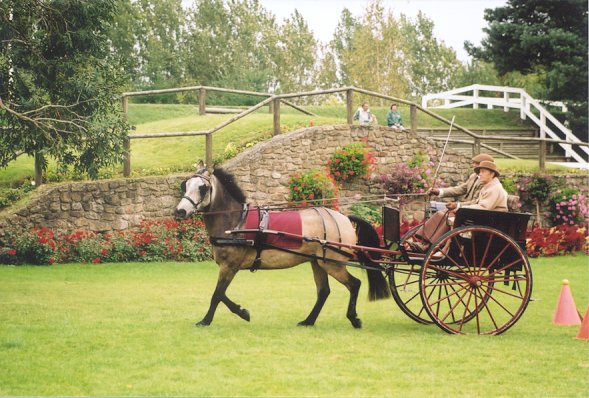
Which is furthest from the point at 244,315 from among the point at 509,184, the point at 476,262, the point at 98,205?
the point at 509,184

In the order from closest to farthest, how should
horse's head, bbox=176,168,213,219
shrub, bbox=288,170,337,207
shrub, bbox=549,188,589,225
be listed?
horse's head, bbox=176,168,213,219
shrub, bbox=288,170,337,207
shrub, bbox=549,188,589,225

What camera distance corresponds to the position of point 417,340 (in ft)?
32.5

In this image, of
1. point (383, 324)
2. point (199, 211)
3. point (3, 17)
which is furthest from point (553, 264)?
point (3, 17)

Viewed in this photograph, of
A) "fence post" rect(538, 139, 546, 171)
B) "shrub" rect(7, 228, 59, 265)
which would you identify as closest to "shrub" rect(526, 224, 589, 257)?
"fence post" rect(538, 139, 546, 171)

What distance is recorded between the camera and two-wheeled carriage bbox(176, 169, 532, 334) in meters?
10.2

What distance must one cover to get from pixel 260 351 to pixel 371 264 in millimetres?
2361

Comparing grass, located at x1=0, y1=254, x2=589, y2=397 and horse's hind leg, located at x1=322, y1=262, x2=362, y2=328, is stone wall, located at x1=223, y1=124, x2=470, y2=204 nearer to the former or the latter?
grass, located at x1=0, y1=254, x2=589, y2=397

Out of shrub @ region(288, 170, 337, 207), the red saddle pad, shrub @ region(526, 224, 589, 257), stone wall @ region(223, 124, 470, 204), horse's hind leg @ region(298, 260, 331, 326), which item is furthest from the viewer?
shrub @ region(526, 224, 589, 257)

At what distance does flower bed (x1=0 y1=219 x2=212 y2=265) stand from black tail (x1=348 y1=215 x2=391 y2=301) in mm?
7765

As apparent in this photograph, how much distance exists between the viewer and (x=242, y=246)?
34.5ft

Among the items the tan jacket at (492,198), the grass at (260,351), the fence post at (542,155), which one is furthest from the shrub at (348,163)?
the tan jacket at (492,198)

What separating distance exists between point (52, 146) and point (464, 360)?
763cm

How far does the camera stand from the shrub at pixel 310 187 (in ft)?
66.3

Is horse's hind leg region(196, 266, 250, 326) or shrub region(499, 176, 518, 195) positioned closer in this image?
horse's hind leg region(196, 266, 250, 326)
